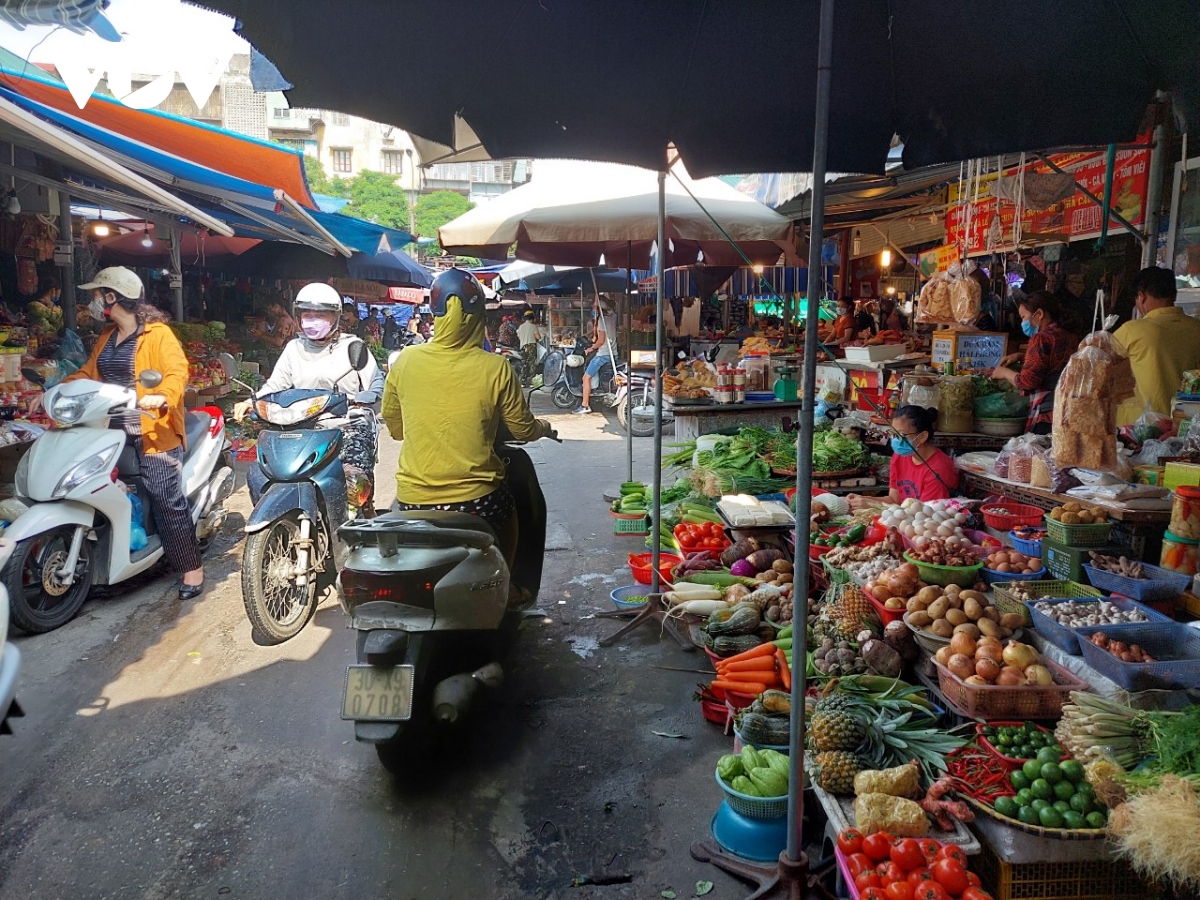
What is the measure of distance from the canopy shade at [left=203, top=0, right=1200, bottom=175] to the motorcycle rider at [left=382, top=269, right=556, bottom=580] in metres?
0.76

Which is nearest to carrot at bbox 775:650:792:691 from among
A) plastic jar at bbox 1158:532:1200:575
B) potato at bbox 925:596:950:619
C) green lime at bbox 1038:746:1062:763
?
potato at bbox 925:596:950:619

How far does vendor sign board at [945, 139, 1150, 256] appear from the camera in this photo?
19.0 feet

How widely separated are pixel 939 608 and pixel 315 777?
2774 millimetres

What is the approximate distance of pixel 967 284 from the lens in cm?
558

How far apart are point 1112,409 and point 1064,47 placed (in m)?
1.51

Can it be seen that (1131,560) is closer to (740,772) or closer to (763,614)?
(763,614)

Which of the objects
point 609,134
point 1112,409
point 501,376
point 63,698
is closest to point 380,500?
point 63,698

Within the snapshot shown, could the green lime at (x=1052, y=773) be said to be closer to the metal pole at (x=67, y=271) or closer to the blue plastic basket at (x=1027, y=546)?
the blue plastic basket at (x=1027, y=546)

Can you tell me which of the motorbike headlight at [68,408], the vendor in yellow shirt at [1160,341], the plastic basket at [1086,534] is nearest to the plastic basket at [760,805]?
the plastic basket at [1086,534]

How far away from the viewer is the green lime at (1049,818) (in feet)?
7.91

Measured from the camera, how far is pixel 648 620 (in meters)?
4.97

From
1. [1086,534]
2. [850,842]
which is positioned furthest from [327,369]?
[1086,534]

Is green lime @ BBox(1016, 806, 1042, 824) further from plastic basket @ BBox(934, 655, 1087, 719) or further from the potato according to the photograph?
the potato

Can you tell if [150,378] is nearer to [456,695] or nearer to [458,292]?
[458,292]
